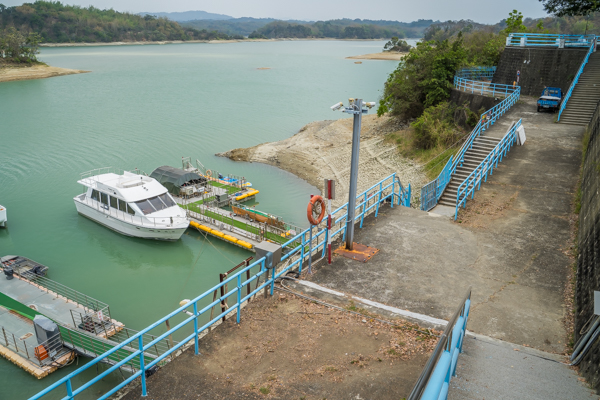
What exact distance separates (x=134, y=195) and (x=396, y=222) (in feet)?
46.7

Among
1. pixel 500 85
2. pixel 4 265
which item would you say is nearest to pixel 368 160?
pixel 500 85

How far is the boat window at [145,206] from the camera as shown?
21719 millimetres

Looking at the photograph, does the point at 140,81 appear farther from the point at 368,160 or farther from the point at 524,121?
the point at 524,121

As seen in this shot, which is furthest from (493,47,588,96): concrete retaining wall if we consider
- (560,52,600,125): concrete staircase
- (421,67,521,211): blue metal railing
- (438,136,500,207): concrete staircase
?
(438,136,500,207): concrete staircase

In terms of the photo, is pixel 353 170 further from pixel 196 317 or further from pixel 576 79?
pixel 576 79

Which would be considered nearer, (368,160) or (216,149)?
(368,160)

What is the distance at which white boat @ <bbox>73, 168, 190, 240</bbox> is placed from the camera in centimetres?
2134

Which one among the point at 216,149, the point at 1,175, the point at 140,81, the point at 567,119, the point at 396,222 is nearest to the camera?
the point at 396,222

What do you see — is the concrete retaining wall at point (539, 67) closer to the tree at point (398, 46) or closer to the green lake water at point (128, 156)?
the green lake water at point (128, 156)

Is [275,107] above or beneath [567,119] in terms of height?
beneath

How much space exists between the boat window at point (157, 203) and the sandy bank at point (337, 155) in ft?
33.1

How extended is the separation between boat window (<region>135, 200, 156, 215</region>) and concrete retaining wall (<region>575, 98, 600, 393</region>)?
1774 centimetres

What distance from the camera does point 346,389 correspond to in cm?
631

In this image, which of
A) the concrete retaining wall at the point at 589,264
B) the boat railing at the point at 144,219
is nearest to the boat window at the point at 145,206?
the boat railing at the point at 144,219
